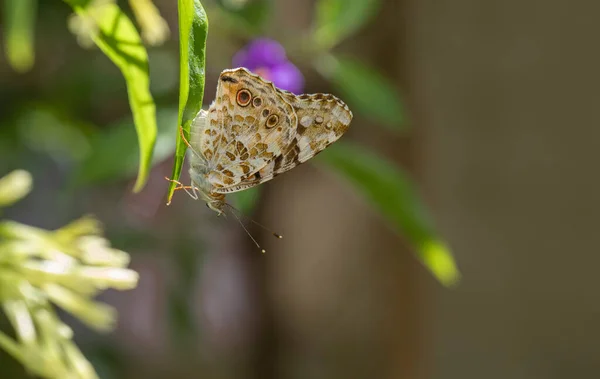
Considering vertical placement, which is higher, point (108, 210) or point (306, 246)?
point (108, 210)

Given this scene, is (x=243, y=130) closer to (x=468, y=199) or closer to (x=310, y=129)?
(x=310, y=129)

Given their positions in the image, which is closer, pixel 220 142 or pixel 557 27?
pixel 220 142

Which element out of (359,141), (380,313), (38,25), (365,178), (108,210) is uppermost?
(365,178)

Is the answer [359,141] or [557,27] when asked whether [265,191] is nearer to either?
[359,141]

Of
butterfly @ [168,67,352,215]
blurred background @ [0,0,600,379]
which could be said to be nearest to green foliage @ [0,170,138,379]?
butterfly @ [168,67,352,215]

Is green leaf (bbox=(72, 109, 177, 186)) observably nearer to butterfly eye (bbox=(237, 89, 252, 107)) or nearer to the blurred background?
butterfly eye (bbox=(237, 89, 252, 107))

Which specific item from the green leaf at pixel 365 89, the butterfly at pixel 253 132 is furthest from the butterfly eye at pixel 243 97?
the green leaf at pixel 365 89

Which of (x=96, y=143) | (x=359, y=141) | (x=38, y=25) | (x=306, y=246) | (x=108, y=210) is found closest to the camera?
(x=96, y=143)

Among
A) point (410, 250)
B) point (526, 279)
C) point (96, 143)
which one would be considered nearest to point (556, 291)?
point (526, 279)

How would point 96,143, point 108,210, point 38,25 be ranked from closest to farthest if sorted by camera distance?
point 96,143, point 38,25, point 108,210
